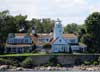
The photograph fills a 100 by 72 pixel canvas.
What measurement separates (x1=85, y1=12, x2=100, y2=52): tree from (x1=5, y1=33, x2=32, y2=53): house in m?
10.2

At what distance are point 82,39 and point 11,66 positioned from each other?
19334 millimetres

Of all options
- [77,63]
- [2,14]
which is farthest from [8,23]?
[77,63]

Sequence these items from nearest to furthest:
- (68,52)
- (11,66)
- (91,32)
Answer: (11,66) → (68,52) → (91,32)

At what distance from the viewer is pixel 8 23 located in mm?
92812

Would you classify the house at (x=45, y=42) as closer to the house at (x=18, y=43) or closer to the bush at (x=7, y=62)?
the house at (x=18, y=43)

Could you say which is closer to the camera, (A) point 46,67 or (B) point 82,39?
(A) point 46,67

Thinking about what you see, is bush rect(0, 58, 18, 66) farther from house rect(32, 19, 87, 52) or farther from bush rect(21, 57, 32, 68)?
house rect(32, 19, 87, 52)

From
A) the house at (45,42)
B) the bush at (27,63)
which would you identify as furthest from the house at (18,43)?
the bush at (27,63)

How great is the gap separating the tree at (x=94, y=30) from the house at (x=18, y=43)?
1018cm

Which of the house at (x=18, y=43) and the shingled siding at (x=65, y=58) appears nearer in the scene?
the shingled siding at (x=65, y=58)

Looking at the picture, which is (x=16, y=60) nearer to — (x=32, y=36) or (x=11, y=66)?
(x=11, y=66)

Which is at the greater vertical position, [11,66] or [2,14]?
[2,14]

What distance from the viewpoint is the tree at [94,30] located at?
3477 inches

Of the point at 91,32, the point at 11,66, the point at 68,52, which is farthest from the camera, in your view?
the point at 91,32
